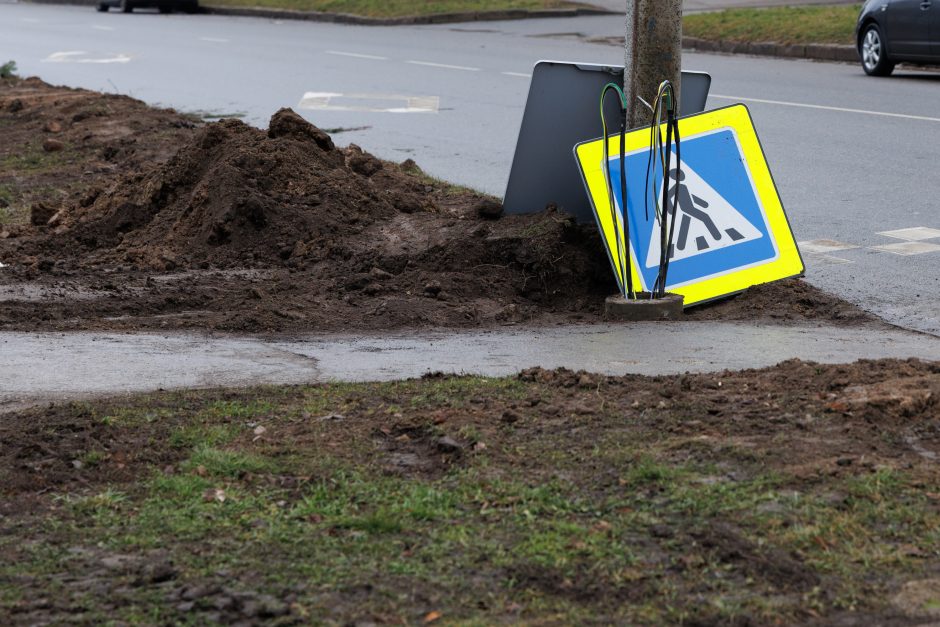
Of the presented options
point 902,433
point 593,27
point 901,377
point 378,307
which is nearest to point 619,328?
point 378,307

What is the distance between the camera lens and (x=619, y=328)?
21.9ft

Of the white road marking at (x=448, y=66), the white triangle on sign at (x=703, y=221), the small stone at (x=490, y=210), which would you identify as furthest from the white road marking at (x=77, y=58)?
the white triangle on sign at (x=703, y=221)

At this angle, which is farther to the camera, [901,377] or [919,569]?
[901,377]

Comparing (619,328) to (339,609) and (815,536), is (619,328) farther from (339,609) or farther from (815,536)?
(339,609)

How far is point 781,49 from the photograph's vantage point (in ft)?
70.9

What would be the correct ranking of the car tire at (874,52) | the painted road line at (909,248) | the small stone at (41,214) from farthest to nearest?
1. the car tire at (874,52)
2. the small stone at (41,214)
3. the painted road line at (909,248)

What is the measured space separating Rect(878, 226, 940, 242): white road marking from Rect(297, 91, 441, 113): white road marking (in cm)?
784

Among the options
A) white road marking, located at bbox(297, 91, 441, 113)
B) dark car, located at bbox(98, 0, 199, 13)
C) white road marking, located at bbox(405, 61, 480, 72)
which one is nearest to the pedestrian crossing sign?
white road marking, located at bbox(297, 91, 441, 113)

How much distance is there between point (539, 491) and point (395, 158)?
8620 millimetres

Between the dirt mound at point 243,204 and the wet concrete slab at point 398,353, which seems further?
the dirt mound at point 243,204

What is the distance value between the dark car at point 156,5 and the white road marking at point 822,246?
30.8 meters

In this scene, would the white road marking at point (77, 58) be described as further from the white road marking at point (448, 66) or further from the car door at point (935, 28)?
the car door at point (935, 28)

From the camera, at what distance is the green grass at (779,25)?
21.6 m

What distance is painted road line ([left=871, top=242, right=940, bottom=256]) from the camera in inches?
328
